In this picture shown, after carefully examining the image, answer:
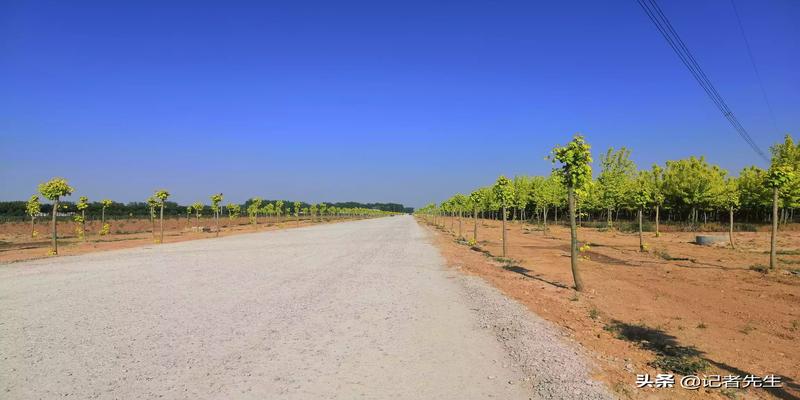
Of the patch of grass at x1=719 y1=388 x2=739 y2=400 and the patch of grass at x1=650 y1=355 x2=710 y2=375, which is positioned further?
the patch of grass at x1=650 y1=355 x2=710 y2=375

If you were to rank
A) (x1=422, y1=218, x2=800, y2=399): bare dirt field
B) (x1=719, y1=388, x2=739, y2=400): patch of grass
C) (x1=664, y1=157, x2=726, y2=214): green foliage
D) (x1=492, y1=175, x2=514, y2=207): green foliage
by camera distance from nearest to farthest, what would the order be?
(x1=719, y1=388, x2=739, y2=400): patch of grass < (x1=422, y1=218, x2=800, y2=399): bare dirt field < (x1=492, y1=175, x2=514, y2=207): green foliage < (x1=664, y1=157, x2=726, y2=214): green foliage

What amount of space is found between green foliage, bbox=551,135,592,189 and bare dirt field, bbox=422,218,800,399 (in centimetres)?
323

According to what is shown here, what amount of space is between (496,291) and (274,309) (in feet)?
20.0

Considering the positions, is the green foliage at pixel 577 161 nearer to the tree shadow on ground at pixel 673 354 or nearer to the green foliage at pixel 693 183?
the tree shadow on ground at pixel 673 354

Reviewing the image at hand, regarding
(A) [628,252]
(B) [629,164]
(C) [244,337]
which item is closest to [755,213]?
(B) [629,164]

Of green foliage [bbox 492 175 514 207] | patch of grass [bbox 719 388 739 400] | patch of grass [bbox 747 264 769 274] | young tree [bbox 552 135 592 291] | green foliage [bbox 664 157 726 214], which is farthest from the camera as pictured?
green foliage [bbox 664 157 726 214]

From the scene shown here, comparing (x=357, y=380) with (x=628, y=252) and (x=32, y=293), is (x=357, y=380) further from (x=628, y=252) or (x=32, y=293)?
(x=628, y=252)

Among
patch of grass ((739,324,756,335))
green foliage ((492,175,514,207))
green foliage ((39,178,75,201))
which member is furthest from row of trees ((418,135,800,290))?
green foliage ((39,178,75,201))

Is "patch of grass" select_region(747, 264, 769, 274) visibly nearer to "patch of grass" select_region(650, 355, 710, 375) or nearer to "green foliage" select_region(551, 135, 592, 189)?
"green foliage" select_region(551, 135, 592, 189)

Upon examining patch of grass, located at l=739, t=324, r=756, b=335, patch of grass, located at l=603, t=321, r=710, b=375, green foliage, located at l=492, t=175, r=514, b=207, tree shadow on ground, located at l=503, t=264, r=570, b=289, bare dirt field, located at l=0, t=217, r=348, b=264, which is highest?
green foliage, located at l=492, t=175, r=514, b=207

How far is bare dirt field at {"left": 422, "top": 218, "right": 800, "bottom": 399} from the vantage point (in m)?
6.68

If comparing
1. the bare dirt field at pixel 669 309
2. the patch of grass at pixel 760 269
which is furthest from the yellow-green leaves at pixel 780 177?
the bare dirt field at pixel 669 309

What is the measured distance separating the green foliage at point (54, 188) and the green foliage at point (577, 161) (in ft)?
91.1

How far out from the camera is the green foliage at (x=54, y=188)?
2595cm
